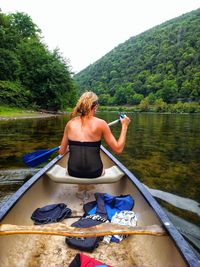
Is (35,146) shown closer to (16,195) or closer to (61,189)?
(61,189)

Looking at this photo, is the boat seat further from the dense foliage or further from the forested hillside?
the forested hillside

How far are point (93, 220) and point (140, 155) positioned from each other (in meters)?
7.53

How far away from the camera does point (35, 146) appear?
40.1 ft

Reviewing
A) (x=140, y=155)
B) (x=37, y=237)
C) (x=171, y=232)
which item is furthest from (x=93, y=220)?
(x=140, y=155)

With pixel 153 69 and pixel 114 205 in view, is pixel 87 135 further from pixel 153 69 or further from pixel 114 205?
pixel 153 69

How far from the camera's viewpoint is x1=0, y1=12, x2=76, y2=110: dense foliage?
36.4 meters

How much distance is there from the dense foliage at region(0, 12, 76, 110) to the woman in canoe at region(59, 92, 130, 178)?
32.7m

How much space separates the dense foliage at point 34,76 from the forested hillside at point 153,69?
60.3 m

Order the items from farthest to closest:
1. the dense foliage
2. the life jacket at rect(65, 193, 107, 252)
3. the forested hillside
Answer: the forested hillside < the dense foliage < the life jacket at rect(65, 193, 107, 252)

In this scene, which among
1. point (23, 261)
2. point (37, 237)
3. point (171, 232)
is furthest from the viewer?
point (37, 237)

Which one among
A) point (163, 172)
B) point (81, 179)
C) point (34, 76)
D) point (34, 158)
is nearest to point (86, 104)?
point (81, 179)

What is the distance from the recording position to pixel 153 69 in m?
138

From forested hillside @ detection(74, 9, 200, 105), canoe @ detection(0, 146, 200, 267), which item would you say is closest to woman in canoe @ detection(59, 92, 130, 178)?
canoe @ detection(0, 146, 200, 267)

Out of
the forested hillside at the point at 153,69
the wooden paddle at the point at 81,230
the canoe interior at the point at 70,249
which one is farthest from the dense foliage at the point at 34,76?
the forested hillside at the point at 153,69
